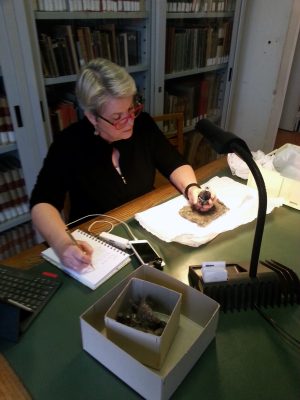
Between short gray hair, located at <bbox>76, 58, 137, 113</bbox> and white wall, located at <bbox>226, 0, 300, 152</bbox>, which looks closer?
short gray hair, located at <bbox>76, 58, 137, 113</bbox>

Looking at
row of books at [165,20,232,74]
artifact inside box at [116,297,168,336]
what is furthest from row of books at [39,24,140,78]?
artifact inside box at [116,297,168,336]

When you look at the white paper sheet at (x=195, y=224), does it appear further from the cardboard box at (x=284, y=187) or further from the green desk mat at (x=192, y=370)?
the green desk mat at (x=192, y=370)

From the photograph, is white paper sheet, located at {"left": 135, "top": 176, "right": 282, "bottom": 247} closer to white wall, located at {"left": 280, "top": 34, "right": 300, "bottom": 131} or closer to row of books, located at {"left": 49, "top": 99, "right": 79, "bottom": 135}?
row of books, located at {"left": 49, "top": 99, "right": 79, "bottom": 135}

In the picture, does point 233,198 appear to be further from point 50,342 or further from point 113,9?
point 113,9

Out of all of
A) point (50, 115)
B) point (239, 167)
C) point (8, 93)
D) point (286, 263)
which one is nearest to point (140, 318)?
point (286, 263)

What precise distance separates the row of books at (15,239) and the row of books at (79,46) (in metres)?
0.95

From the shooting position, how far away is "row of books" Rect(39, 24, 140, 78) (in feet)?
5.38

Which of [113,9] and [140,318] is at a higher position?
[113,9]

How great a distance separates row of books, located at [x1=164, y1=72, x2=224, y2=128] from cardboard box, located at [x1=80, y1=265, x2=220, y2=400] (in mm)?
1921

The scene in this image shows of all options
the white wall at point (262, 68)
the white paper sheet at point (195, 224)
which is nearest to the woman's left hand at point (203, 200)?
the white paper sheet at point (195, 224)

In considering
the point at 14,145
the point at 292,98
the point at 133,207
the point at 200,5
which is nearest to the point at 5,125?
the point at 14,145

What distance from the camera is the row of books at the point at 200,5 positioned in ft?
6.86

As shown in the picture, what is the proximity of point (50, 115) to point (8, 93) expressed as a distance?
0.29 meters

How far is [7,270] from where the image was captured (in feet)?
2.87
